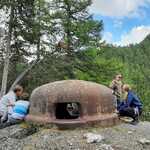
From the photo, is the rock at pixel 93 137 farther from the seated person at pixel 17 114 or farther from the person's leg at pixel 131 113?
the seated person at pixel 17 114

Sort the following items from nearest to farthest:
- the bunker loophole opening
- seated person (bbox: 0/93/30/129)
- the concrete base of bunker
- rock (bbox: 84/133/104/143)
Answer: rock (bbox: 84/133/104/143)
the concrete base of bunker
seated person (bbox: 0/93/30/129)
the bunker loophole opening

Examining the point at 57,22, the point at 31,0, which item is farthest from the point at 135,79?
the point at 31,0

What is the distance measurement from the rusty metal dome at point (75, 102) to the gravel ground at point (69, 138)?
0.29m

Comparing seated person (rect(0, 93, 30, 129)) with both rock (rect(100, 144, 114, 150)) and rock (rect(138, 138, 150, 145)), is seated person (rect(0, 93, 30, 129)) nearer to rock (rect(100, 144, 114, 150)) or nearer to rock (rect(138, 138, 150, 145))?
rock (rect(100, 144, 114, 150))

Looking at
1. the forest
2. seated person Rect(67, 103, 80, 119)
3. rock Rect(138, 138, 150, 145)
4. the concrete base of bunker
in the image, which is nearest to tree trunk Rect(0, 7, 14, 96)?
the forest

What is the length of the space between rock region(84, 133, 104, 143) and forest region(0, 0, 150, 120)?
12.7m

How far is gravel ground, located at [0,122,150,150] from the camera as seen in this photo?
9273 millimetres

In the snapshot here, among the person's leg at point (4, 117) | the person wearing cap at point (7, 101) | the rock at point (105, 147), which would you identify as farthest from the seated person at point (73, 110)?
the rock at point (105, 147)

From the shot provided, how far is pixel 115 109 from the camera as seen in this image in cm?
1187

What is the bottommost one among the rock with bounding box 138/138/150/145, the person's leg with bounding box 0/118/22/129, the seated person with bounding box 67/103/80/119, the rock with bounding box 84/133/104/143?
the rock with bounding box 138/138/150/145

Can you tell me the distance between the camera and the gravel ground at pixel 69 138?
9273 mm

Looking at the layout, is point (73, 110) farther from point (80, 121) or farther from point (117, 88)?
point (80, 121)

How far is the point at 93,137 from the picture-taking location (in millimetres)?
9562

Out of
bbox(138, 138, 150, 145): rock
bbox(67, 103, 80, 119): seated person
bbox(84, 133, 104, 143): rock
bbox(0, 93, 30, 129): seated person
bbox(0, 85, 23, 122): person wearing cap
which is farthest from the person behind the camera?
bbox(67, 103, 80, 119): seated person
